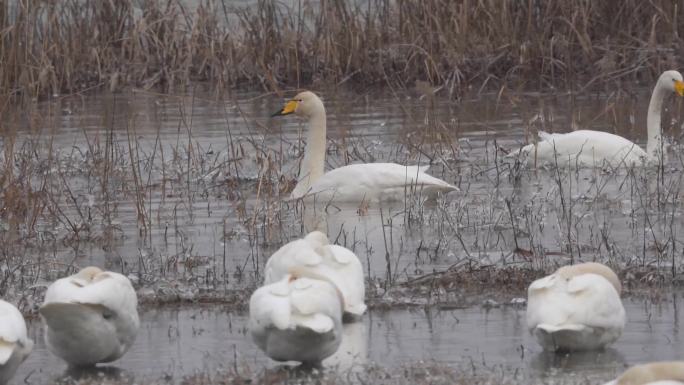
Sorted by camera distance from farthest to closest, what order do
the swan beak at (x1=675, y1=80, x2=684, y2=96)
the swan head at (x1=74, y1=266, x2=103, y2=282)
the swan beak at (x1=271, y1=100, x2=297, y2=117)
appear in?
1. the swan beak at (x1=675, y1=80, x2=684, y2=96)
2. the swan beak at (x1=271, y1=100, x2=297, y2=117)
3. the swan head at (x1=74, y1=266, x2=103, y2=282)

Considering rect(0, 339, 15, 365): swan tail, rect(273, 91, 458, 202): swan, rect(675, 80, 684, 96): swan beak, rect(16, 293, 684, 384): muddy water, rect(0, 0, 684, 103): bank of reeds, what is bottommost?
rect(16, 293, 684, 384): muddy water

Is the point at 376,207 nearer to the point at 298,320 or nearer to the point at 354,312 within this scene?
the point at 354,312

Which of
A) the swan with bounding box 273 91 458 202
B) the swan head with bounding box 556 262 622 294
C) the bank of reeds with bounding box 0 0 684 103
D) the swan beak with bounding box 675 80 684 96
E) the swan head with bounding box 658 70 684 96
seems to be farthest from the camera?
the bank of reeds with bounding box 0 0 684 103

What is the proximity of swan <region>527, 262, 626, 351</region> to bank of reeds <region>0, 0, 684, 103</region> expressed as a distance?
384 inches

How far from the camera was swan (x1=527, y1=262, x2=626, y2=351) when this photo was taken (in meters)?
5.89

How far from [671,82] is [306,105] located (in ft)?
10.3

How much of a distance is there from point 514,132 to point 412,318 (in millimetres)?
6691

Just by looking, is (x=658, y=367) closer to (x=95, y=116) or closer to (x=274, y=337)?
(x=274, y=337)

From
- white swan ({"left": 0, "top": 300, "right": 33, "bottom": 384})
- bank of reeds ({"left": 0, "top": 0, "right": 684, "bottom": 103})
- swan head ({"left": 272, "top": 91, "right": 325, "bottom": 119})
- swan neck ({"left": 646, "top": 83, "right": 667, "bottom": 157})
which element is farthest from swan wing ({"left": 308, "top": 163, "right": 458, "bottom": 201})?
bank of reeds ({"left": 0, "top": 0, "right": 684, "bottom": 103})

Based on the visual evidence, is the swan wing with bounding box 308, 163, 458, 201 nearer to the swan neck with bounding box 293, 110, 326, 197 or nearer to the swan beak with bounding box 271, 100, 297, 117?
the swan neck with bounding box 293, 110, 326, 197

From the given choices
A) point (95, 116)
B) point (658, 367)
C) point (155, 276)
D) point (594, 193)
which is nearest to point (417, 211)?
point (594, 193)

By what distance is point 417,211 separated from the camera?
9.77m

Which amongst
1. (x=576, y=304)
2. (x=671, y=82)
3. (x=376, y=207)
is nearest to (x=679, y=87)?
(x=671, y=82)

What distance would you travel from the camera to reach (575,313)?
5895mm
